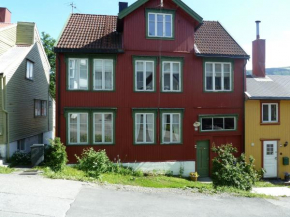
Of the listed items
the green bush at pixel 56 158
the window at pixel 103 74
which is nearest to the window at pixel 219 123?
the window at pixel 103 74

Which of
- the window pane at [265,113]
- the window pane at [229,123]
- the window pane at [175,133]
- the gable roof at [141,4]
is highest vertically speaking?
the gable roof at [141,4]

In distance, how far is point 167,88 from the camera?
593 inches

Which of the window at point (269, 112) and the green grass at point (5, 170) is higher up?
the window at point (269, 112)

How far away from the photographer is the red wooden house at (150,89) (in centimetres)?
1418

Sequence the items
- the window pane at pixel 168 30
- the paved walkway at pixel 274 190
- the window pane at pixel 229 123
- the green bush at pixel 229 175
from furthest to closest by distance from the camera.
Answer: the window pane at pixel 229 123
the window pane at pixel 168 30
the paved walkway at pixel 274 190
the green bush at pixel 229 175

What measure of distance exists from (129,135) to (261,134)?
866 cm

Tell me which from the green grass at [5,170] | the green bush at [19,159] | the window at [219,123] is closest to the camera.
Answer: the green grass at [5,170]

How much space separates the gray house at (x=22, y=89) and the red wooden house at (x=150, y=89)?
9.37ft

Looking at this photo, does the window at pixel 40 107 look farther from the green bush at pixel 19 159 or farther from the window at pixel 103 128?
the window at pixel 103 128

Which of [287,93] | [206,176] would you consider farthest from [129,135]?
[287,93]

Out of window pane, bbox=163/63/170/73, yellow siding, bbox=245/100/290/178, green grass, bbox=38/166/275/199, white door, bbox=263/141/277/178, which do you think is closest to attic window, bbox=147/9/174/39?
window pane, bbox=163/63/170/73

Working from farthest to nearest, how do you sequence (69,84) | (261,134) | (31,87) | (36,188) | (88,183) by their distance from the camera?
(31,87), (261,134), (69,84), (88,183), (36,188)

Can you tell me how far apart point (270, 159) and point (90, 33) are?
1406cm

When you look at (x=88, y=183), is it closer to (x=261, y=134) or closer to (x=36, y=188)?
(x=36, y=188)
